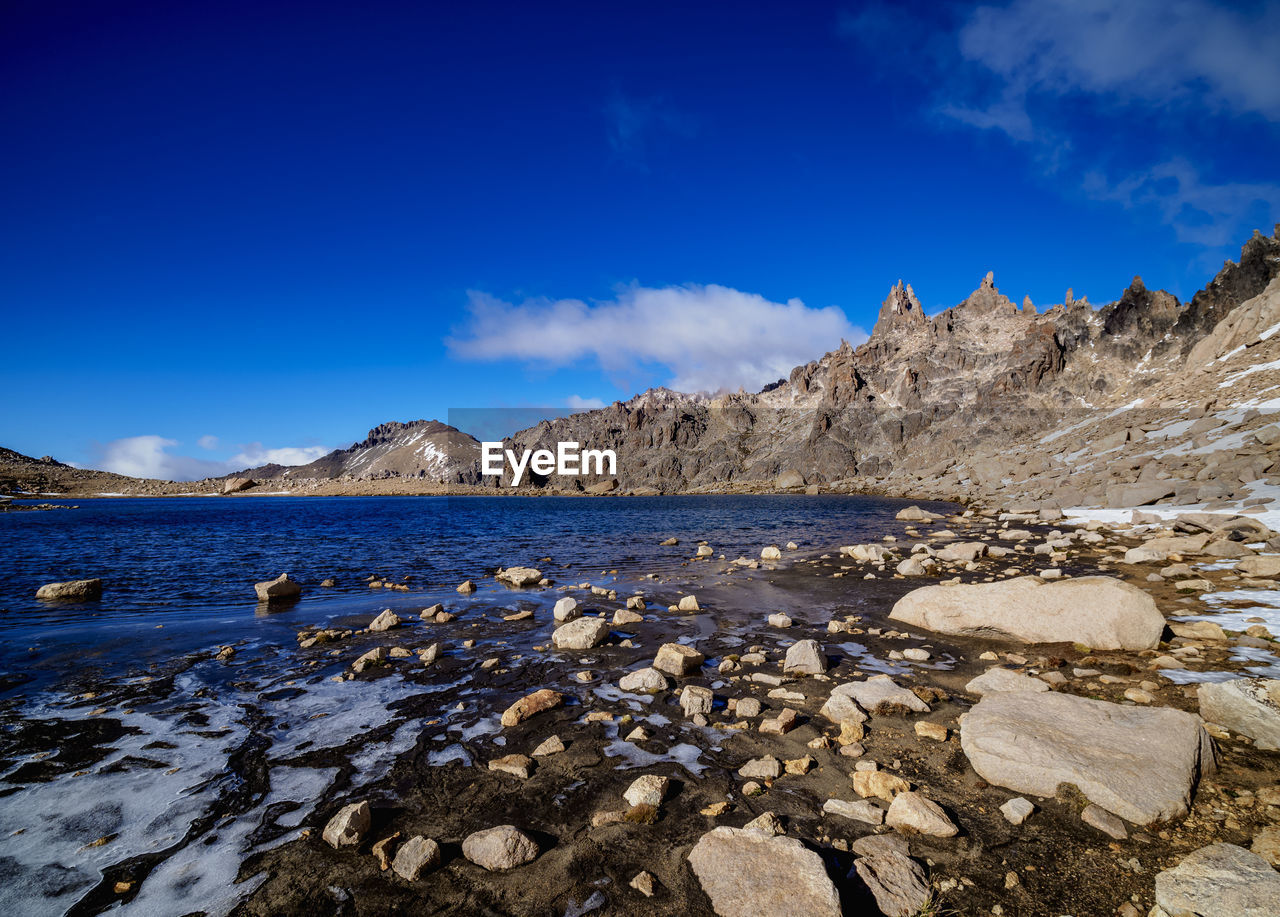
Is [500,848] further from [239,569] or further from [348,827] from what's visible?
[239,569]

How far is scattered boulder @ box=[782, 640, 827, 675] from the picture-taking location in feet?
32.0

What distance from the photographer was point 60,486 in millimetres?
149375

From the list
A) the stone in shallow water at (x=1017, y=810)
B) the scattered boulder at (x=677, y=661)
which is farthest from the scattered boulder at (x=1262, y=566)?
the scattered boulder at (x=677, y=661)

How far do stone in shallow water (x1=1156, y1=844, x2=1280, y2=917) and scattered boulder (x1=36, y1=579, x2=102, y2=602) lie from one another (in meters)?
22.1

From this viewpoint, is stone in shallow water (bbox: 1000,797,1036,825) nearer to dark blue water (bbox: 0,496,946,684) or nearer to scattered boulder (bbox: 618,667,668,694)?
scattered boulder (bbox: 618,667,668,694)

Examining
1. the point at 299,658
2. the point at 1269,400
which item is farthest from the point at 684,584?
the point at 1269,400

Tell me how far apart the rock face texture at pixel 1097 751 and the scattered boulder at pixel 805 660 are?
317 centimetres

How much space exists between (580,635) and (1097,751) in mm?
9063

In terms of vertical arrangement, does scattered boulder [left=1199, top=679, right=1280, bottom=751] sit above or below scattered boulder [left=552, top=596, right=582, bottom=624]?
above

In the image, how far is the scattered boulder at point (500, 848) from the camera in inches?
193

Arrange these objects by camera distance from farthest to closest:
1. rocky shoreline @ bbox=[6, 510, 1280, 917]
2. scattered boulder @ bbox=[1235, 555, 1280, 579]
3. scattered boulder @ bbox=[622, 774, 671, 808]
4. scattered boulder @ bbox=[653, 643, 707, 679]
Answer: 1. scattered boulder @ bbox=[1235, 555, 1280, 579]
2. scattered boulder @ bbox=[653, 643, 707, 679]
3. scattered boulder @ bbox=[622, 774, 671, 808]
4. rocky shoreline @ bbox=[6, 510, 1280, 917]

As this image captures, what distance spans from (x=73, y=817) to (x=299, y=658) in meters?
5.95

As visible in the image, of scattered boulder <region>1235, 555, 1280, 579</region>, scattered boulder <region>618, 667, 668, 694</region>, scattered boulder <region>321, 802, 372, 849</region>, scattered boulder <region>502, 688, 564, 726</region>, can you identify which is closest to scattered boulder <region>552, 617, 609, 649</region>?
scattered boulder <region>618, 667, 668, 694</region>

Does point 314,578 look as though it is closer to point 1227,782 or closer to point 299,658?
point 299,658
